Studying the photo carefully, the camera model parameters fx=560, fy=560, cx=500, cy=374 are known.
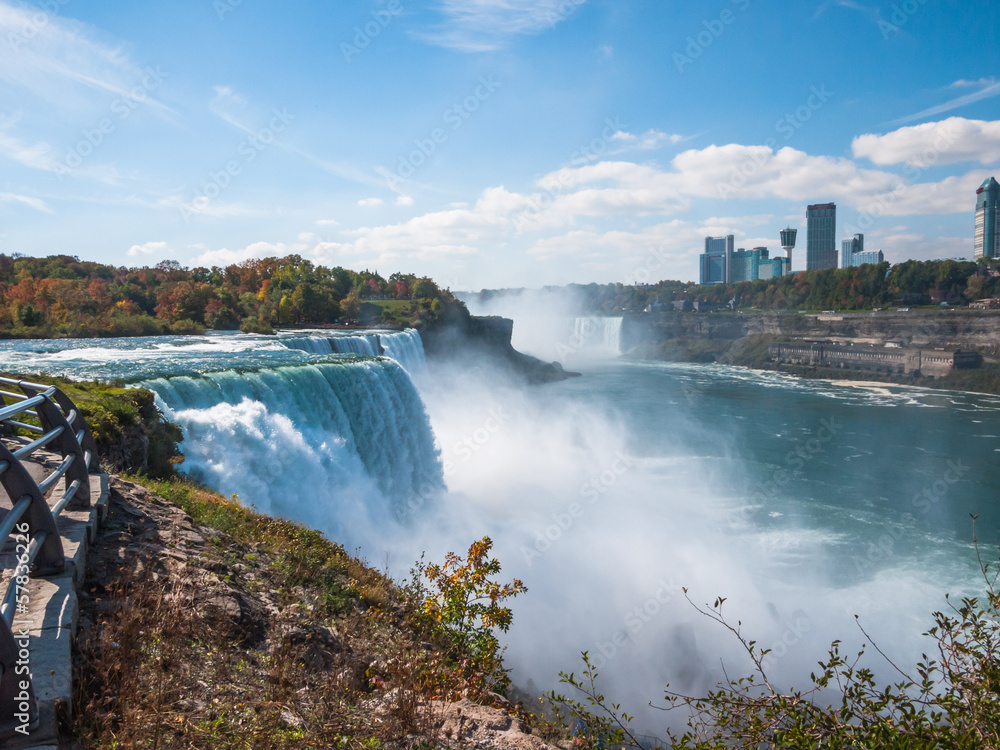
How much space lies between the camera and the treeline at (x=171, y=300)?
101 feet

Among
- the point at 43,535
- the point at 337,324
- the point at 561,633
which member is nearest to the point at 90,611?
the point at 43,535

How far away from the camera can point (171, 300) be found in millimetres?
40375

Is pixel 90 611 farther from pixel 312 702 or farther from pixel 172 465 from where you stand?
pixel 172 465

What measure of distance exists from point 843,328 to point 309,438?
70.9m

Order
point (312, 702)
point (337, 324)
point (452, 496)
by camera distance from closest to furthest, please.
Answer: point (312, 702), point (452, 496), point (337, 324)

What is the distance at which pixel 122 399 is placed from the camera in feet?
32.8

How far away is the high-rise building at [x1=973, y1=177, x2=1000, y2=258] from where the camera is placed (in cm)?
13662

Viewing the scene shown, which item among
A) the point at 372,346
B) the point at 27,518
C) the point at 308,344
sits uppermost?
the point at 308,344

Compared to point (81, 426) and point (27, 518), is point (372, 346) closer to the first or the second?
point (81, 426)

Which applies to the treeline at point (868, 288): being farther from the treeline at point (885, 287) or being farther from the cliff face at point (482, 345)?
the cliff face at point (482, 345)

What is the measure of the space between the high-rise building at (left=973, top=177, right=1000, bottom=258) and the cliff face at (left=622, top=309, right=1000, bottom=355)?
101 metres

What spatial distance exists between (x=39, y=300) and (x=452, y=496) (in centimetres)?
3135

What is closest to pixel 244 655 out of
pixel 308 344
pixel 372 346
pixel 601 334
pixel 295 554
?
pixel 295 554

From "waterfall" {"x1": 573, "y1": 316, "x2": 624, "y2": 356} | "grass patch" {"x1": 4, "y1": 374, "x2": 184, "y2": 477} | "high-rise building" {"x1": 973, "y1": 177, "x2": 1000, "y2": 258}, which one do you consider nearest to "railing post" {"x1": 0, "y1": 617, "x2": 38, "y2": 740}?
"grass patch" {"x1": 4, "y1": 374, "x2": 184, "y2": 477}
